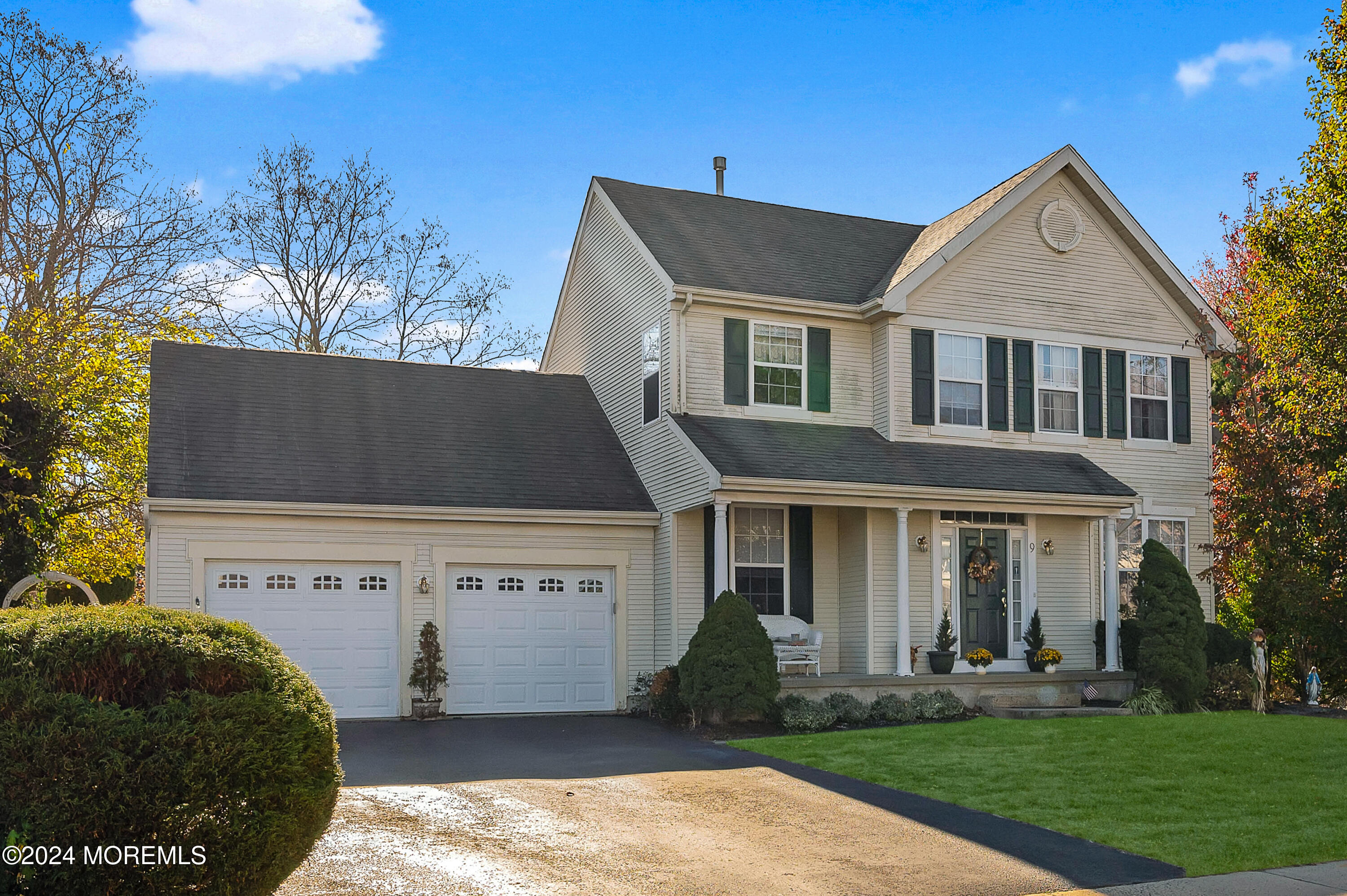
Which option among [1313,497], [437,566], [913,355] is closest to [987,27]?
[913,355]

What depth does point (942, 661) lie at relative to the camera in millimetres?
16953

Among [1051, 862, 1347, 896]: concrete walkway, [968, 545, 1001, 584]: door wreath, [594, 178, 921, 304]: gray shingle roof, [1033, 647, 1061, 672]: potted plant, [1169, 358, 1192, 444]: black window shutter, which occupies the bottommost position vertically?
[1051, 862, 1347, 896]: concrete walkway

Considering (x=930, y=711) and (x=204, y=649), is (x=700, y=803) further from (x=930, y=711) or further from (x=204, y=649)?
(x=930, y=711)

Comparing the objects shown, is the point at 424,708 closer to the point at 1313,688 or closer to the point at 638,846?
the point at 638,846

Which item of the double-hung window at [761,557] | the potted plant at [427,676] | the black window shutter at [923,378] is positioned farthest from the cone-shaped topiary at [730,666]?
the black window shutter at [923,378]

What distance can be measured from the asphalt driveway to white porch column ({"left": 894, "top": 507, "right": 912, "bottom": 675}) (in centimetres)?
508

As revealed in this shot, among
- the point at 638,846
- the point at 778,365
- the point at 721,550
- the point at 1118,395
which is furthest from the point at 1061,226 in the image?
the point at 638,846

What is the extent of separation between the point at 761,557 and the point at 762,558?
2cm

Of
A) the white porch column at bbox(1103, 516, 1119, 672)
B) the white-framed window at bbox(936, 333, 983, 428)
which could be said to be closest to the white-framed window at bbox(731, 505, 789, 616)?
the white-framed window at bbox(936, 333, 983, 428)

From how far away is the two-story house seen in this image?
16.1 m

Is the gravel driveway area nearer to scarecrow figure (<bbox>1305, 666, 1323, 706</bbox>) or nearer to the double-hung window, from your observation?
the double-hung window

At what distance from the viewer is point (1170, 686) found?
1656 centimetres

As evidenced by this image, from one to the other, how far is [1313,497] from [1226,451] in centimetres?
173

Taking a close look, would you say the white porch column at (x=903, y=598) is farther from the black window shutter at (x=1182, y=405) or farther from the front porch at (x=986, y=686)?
the black window shutter at (x=1182, y=405)
